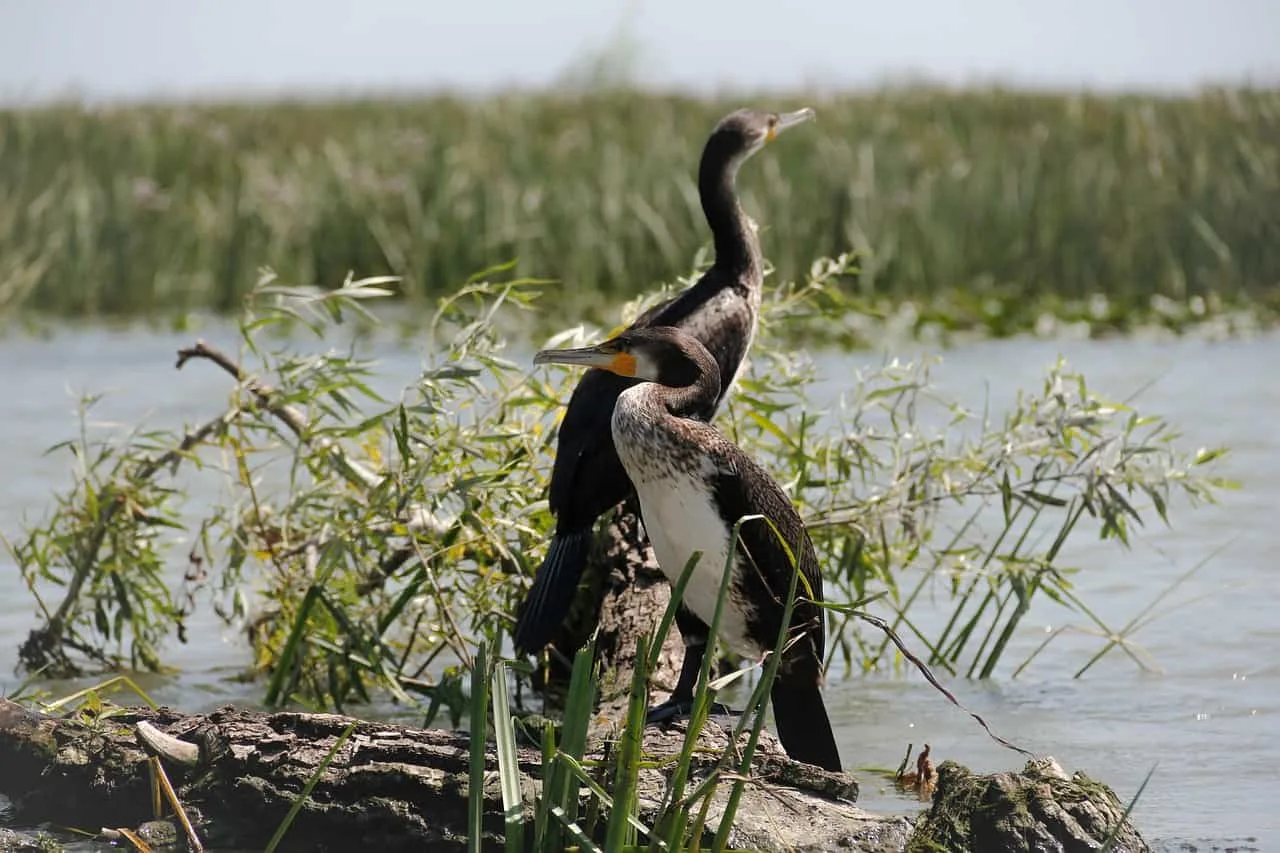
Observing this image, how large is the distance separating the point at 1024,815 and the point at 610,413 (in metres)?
1.38

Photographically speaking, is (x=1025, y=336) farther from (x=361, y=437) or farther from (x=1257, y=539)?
(x=361, y=437)

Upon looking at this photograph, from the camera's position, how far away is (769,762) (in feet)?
10.4

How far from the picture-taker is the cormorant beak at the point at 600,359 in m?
3.60

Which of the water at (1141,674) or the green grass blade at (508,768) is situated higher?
the green grass blade at (508,768)

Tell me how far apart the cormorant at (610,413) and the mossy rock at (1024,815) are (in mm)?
688

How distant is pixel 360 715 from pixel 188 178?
10297 mm

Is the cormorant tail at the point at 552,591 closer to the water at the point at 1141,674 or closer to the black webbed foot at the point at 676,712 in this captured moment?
the black webbed foot at the point at 676,712

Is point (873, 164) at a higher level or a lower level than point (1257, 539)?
higher

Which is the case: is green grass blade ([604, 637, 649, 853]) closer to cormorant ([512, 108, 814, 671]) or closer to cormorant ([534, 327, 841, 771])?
cormorant ([534, 327, 841, 771])

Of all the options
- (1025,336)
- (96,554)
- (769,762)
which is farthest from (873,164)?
(769,762)

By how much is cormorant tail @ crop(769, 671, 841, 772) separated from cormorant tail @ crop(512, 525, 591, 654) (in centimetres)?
59

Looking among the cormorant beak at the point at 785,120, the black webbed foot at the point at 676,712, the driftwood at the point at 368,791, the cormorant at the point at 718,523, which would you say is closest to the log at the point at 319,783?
the driftwood at the point at 368,791

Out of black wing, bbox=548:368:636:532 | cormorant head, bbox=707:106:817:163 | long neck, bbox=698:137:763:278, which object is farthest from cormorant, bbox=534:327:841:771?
cormorant head, bbox=707:106:817:163

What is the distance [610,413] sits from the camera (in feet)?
12.9
